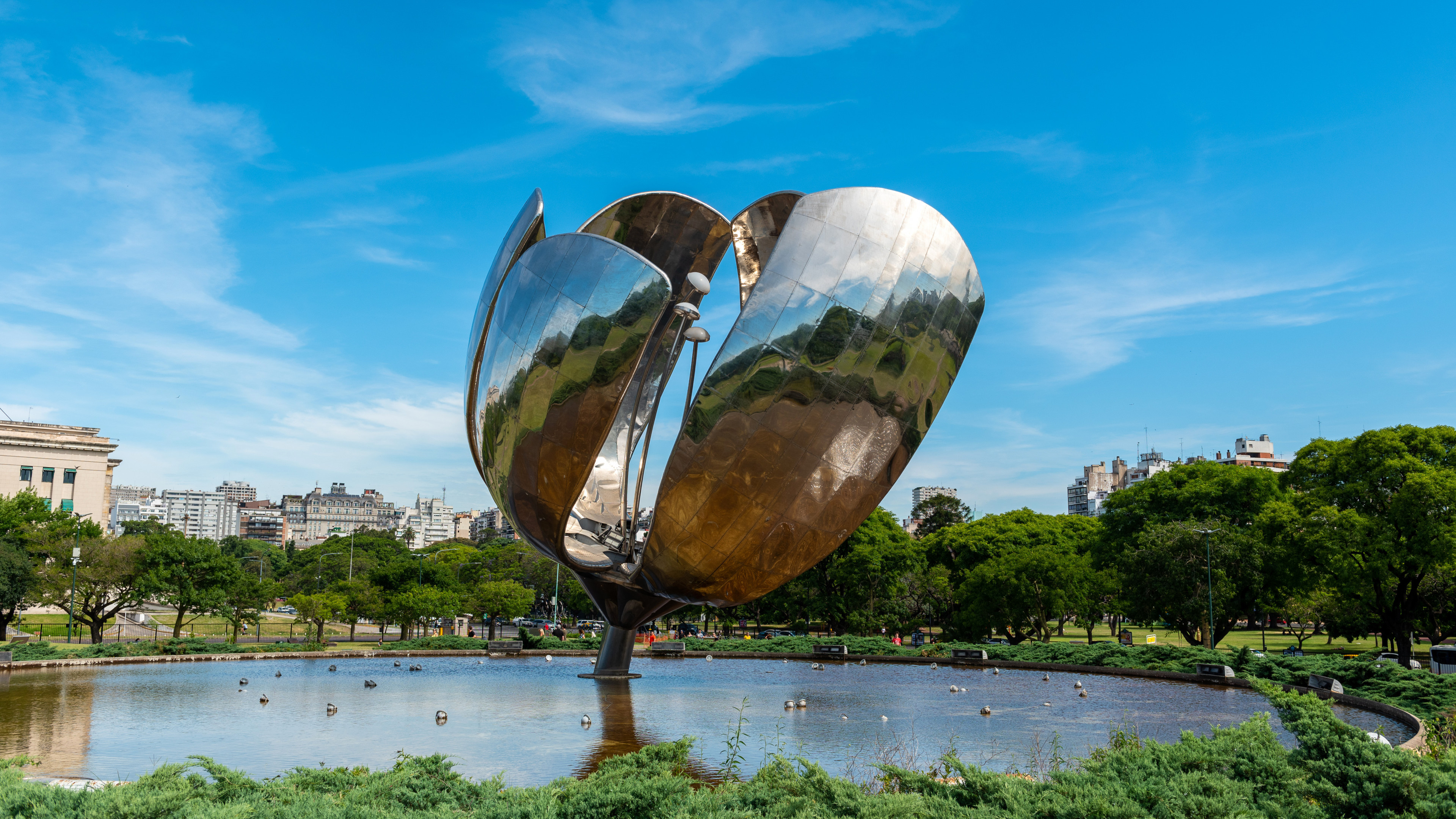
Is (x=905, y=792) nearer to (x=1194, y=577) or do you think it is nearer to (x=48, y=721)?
(x=48, y=721)

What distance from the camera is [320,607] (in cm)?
4509

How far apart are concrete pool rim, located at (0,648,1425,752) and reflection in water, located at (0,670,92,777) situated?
5.57 m

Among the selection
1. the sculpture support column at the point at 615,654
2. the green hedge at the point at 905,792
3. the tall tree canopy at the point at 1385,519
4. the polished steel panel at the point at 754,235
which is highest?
the polished steel panel at the point at 754,235

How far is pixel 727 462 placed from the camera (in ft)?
48.7

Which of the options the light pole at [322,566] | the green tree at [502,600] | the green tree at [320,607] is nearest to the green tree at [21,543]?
the green tree at [320,607]

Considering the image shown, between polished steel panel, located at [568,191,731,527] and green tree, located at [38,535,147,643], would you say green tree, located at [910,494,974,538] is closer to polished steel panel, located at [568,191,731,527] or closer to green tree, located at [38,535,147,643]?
green tree, located at [38,535,147,643]

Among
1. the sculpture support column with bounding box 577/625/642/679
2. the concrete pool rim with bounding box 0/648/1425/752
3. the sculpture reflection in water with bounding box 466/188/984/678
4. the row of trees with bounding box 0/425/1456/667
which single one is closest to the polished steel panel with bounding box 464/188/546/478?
the sculpture reflection in water with bounding box 466/188/984/678

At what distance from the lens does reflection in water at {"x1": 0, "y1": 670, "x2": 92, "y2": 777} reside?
14.3m

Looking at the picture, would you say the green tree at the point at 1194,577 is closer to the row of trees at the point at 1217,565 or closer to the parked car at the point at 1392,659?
the row of trees at the point at 1217,565

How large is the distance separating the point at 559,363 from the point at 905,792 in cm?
923

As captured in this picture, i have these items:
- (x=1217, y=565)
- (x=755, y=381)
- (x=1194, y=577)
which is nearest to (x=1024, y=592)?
(x=1194, y=577)

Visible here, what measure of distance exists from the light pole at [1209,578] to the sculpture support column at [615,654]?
25173 mm

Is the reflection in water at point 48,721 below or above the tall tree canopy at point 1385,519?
below

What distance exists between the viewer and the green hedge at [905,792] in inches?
291
